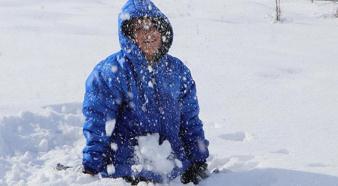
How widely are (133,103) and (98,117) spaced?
0.76ft

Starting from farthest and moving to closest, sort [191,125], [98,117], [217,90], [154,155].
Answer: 1. [217,90]
2. [191,125]
3. [154,155]
4. [98,117]

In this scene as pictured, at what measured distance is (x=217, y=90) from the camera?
5633 mm

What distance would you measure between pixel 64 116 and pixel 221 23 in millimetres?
5228

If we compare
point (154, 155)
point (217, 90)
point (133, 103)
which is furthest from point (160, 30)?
point (217, 90)

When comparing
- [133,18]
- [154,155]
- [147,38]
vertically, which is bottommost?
[154,155]

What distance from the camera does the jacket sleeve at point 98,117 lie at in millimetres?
3385

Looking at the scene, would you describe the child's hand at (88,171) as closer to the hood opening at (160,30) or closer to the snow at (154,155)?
the snow at (154,155)

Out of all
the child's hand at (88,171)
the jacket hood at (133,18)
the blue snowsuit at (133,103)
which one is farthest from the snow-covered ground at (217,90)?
the jacket hood at (133,18)

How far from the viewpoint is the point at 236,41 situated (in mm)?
8070

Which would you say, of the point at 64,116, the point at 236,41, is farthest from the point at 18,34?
the point at 64,116

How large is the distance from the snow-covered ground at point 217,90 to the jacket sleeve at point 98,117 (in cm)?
15

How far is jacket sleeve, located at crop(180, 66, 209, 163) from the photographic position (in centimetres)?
369

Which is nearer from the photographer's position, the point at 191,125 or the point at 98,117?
the point at 98,117

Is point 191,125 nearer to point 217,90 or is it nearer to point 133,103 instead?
point 133,103
